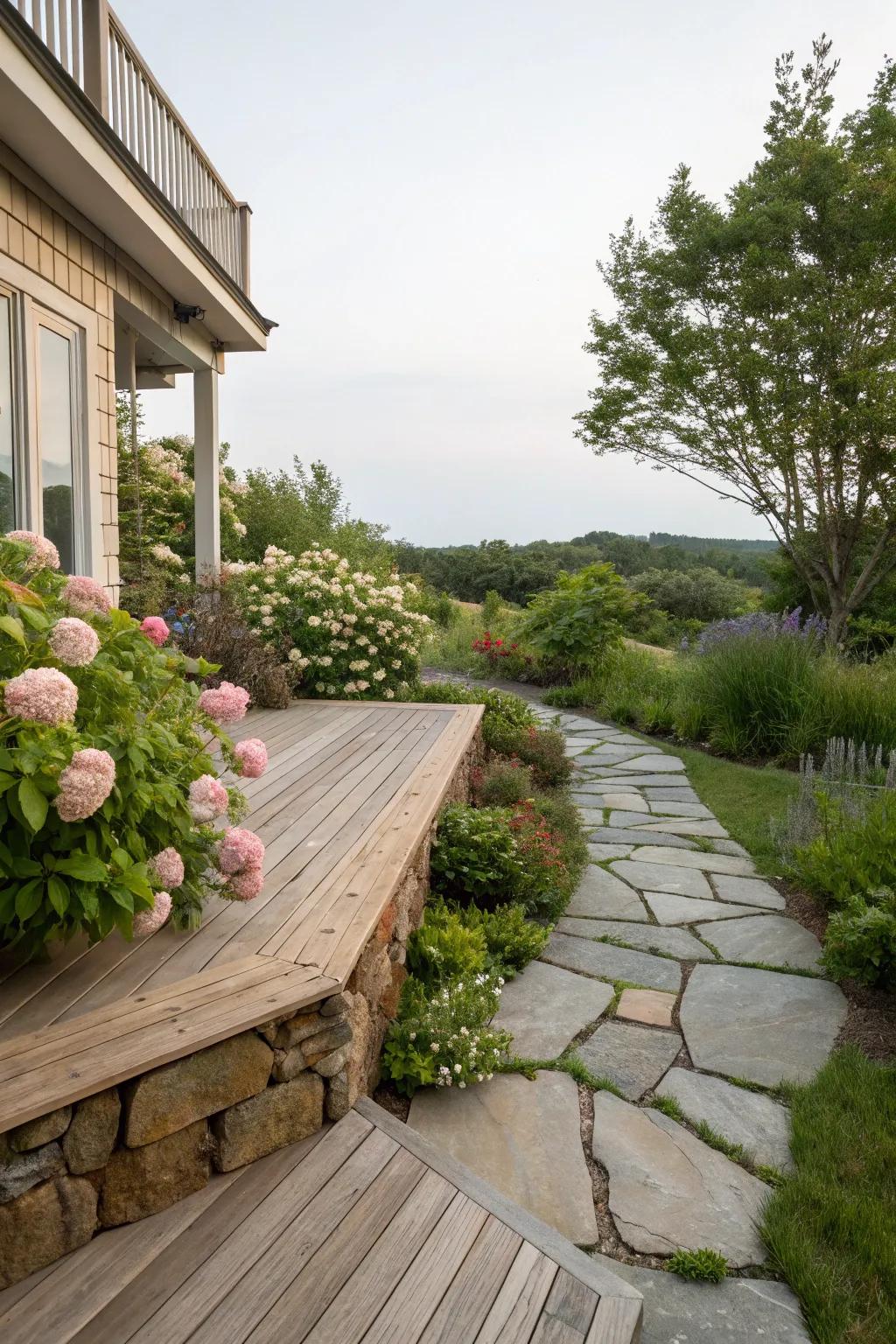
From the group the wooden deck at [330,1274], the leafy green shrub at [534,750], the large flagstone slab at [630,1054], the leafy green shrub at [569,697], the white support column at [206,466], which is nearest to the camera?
the wooden deck at [330,1274]

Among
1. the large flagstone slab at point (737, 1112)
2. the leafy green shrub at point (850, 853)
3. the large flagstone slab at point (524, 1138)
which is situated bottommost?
the large flagstone slab at point (737, 1112)

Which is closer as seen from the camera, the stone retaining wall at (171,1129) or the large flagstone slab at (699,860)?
the stone retaining wall at (171,1129)

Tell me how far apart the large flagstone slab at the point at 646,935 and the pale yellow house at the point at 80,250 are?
11.5ft

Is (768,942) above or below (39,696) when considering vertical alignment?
below

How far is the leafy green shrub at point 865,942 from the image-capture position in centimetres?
292

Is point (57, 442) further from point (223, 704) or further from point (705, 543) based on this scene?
point (705, 543)

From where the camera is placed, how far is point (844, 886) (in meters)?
3.51

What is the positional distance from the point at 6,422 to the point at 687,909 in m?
4.17

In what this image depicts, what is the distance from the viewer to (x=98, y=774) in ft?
5.47

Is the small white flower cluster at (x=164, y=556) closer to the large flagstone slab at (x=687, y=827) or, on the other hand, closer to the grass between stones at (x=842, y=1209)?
the large flagstone slab at (x=687, y=827)

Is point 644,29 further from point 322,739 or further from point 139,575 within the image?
point 322,739

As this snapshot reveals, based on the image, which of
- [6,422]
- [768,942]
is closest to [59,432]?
[6,422]

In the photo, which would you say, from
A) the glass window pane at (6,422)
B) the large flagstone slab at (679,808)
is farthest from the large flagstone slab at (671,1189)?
the glass window pane at (6,422)


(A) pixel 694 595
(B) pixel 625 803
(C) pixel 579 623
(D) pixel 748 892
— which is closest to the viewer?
(D) pixel 748 892
